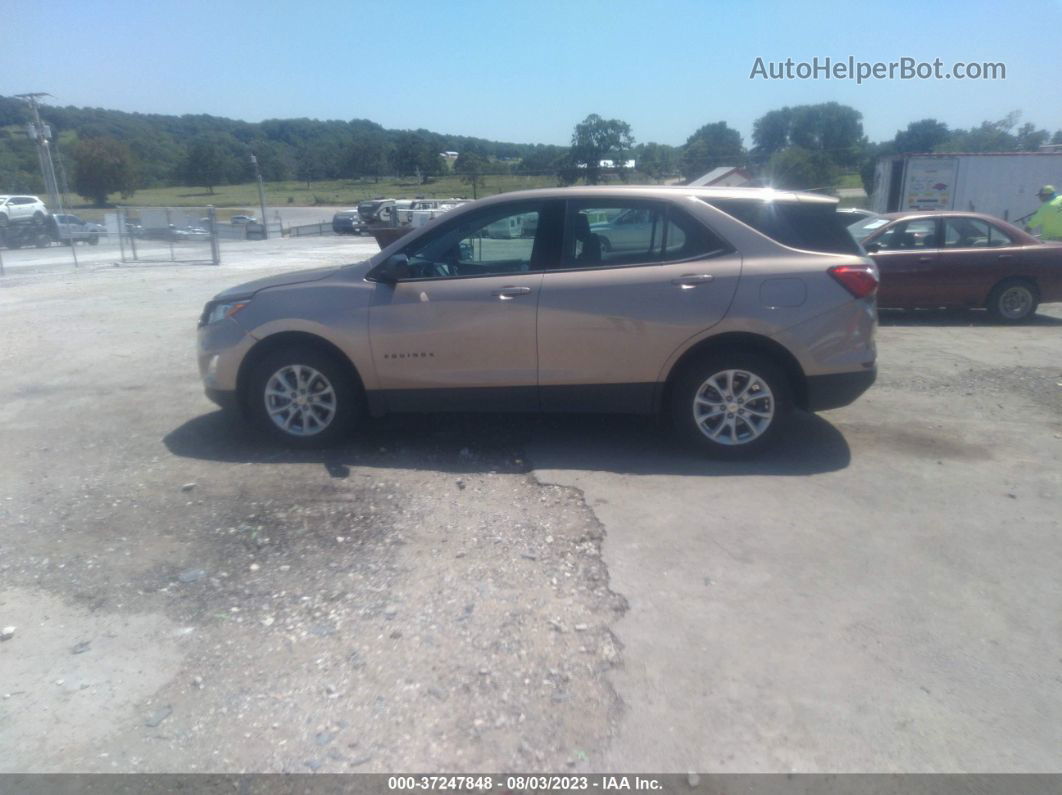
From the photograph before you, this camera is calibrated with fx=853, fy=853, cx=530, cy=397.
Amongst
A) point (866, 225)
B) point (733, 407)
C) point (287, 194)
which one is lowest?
point (287, 194)

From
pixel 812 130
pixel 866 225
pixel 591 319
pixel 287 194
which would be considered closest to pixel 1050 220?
pixel 866 225

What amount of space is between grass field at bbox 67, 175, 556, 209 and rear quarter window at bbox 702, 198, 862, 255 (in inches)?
1378

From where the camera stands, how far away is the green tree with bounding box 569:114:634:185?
63.2 ft

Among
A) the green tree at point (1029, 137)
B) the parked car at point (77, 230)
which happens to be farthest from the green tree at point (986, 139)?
the parked car at point (77, 230)

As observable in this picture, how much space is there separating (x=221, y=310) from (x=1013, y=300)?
10.3 m

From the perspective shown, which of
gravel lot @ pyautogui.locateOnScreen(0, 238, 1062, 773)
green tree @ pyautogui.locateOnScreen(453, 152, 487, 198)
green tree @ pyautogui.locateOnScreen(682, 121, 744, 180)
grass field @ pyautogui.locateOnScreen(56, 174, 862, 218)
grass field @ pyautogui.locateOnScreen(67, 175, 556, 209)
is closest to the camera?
gravel lot @ pyautogui.locateOnScreen(0, 238, 1062, 773)

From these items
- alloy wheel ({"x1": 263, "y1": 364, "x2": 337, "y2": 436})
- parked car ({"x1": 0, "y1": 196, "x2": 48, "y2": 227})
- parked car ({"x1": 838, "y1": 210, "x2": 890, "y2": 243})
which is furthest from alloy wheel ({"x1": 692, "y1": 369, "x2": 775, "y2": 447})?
parked car ({"x1": 0, "y1": 196, "x2": 48, "y2": 227})

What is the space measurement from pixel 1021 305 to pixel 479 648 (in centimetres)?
1067

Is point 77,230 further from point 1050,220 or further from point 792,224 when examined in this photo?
point 792,224

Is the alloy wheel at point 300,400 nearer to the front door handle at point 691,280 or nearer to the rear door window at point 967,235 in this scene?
the front door handle at point 691,280

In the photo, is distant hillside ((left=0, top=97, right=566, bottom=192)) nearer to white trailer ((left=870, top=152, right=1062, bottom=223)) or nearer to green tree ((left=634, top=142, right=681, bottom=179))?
green tree ((left=634, top=142, right=681, bottom=179))

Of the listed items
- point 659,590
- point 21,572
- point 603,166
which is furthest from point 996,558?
point 603,166

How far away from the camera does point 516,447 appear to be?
6.16m

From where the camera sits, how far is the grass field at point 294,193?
51.4 m
